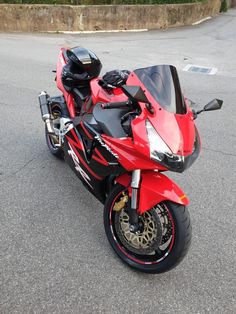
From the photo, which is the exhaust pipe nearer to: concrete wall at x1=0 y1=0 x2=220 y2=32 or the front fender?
the front fender

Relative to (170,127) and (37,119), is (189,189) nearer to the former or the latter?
(170,127)

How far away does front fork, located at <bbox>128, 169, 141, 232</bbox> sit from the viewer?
7.38 ft

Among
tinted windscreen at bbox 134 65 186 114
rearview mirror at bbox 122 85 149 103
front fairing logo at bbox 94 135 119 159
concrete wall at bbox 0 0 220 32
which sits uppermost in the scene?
rearview mirror at bbox 122 85 149 103

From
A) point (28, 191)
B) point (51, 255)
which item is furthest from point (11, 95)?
point (51, 255)

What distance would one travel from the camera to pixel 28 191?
136 inches

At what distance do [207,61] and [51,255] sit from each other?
298 inches

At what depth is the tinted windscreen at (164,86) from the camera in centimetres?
216

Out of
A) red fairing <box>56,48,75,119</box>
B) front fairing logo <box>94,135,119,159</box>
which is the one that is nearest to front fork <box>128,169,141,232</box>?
front fairing logo <box>94,135,119,159</box>

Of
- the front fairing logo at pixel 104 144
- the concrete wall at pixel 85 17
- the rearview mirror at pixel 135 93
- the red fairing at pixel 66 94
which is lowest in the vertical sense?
the concrete wall at pixel 85 17

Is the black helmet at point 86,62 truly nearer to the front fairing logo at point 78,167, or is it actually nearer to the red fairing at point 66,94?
the red fairing at point 66,94

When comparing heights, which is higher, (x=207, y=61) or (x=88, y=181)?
(x=88, y=181)

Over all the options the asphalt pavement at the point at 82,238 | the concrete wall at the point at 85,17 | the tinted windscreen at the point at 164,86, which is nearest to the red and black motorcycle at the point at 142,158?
the tinted windscreen at the point at 164,86

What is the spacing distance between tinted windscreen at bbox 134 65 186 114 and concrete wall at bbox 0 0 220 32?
10465 millimetres

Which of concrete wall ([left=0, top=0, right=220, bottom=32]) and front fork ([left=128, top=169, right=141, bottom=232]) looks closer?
front fork ([left=128, top=169, right=141, bottom=232])
